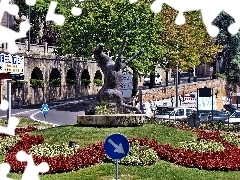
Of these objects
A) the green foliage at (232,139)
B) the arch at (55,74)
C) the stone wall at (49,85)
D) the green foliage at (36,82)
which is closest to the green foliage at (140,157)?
the green foliage at (232,139)

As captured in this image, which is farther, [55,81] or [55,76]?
[55,76]

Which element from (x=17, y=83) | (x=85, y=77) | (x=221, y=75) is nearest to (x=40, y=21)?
(x=85, y=77)

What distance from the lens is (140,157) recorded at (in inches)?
658

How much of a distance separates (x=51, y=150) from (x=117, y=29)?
83.7 ft

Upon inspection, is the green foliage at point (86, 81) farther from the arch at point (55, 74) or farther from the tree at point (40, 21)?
the tree at point (40, 21)

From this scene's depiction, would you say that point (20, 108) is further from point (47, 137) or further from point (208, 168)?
point (208, 168)

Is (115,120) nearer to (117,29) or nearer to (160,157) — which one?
(160,157)

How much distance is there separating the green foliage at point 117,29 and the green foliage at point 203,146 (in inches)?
895

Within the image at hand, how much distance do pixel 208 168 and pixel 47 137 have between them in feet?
21.0

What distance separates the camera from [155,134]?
66.1 ft

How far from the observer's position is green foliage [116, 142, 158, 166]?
53.8 feet

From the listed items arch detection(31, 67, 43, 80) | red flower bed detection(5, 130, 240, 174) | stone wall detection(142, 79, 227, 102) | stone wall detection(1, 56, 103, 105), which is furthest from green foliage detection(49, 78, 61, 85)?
red flower bed detection(5, 130, 240, 174)

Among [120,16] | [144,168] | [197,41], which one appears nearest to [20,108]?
[120,16]

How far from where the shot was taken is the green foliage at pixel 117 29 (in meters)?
42.3
